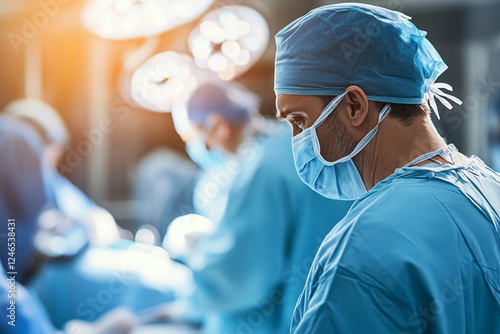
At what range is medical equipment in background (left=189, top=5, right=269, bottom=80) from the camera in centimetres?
302

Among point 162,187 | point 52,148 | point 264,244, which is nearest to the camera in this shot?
point 264,244

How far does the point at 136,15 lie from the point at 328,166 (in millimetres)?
1944

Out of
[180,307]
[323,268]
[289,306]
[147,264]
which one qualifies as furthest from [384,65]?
[147,264]

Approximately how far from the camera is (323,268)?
917 millimetres

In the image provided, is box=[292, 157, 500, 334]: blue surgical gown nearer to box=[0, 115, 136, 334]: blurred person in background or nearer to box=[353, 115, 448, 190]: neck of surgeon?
box=[353, 115, 448, 190]: neck of surgeon

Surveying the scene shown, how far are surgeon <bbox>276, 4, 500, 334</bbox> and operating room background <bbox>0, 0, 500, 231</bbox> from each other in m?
2.74

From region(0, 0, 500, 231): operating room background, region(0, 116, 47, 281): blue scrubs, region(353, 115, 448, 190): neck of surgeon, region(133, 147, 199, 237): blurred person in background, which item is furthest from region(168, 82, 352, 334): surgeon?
region(133, 147, 199, 237): blurred person in background

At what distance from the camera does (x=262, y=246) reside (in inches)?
79.5

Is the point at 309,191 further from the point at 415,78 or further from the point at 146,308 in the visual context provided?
the point at 146,308

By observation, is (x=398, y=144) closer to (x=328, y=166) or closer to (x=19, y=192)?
(x=328, y=166)

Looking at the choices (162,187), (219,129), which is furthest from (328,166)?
(162,187)

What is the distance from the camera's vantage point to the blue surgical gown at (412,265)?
2.78 ft

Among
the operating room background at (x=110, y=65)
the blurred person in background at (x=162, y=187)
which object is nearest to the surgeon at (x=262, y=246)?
the operating room background at (x=110, y=65)

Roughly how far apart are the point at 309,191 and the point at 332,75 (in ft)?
3.01
